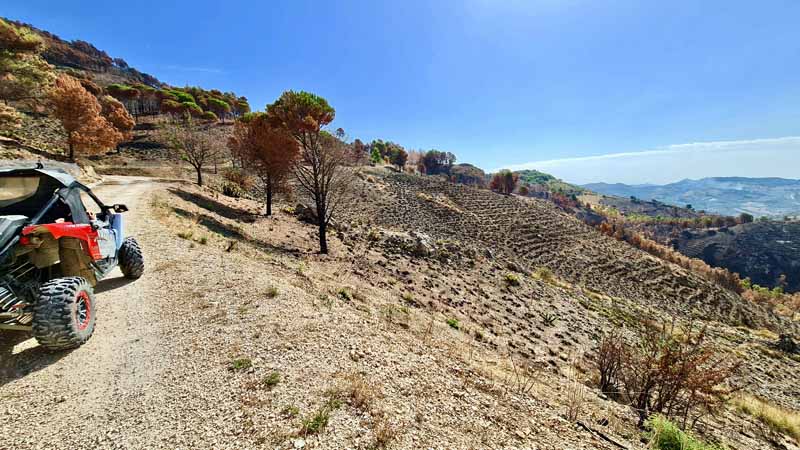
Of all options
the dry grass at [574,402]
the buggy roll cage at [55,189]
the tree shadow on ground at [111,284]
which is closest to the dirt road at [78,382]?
the tree shadow on ground at [111,284]

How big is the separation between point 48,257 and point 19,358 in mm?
1348

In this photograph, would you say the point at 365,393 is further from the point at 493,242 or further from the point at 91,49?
the point at 91,49

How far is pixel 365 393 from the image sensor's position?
3885 millimetres

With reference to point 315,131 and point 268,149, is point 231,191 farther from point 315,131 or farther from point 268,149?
point 315,131

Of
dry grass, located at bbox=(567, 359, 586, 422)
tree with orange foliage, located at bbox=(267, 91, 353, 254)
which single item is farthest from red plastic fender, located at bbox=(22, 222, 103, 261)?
tree with orange foliage, located at bbox=(267, 91, 353, 254)

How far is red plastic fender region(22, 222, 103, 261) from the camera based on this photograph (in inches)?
147

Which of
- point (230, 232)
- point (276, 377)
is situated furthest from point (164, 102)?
point (276, 377)

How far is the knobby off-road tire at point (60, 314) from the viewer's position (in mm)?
3576

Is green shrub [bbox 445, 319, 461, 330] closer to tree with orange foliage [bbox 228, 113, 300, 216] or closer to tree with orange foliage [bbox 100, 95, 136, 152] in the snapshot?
tree with orange foliage [bbox 228, 113, 300, 216]

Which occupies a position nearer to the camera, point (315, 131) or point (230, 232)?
point (230, 232)

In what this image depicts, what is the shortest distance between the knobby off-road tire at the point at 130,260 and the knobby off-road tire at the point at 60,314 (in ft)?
9.24

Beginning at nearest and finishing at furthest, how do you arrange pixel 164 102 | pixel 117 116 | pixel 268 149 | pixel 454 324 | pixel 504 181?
pixel 454 324 < pixel 268 149 < pixel 117 116 < pixel 164 102 < pixel 504 181

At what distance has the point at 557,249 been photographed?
38.3m

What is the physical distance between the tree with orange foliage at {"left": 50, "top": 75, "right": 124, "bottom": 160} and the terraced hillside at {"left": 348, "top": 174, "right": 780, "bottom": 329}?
71.6 feet
